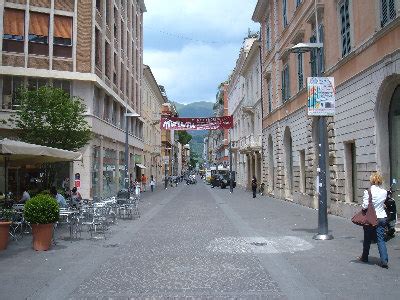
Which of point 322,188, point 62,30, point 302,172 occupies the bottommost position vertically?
point 322,188

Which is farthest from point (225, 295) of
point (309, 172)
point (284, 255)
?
point (309, 172)

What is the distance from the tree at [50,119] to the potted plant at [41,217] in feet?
41.4

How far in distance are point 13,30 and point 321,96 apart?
21471 mm

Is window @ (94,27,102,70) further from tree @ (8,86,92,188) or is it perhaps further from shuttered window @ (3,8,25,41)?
tree @ (8,86,92,188)

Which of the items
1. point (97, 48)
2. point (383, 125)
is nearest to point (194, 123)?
point (97, 48)

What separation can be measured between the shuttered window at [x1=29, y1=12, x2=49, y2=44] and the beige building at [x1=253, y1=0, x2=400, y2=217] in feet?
47.8

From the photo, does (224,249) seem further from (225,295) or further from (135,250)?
(225,295)

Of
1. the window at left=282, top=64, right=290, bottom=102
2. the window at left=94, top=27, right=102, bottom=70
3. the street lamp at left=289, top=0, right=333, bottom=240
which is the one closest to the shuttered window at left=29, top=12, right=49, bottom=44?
the window at left=94, top=27, right=102, bottom=70

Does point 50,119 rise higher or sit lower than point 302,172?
higher

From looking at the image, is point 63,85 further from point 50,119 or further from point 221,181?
point 221,181

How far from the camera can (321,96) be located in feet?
40.3

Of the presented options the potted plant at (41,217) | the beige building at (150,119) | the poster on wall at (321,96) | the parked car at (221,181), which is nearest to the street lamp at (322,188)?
the poster on wall at (321,96)

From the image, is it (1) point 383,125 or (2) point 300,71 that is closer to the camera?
(1) point 383,125

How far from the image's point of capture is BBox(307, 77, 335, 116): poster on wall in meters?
12.2
